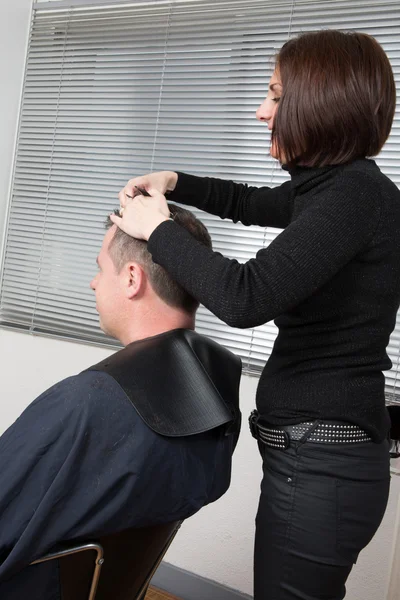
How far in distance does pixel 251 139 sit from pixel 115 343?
102 cm

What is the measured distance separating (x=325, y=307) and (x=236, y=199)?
→ 20.3 inches

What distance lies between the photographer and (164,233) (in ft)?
3.98

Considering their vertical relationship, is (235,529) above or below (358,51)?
below

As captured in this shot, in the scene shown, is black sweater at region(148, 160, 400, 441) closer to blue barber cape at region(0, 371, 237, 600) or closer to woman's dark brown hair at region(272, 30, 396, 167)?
woman's dark brown hair at region(272, 30, 396, 167)

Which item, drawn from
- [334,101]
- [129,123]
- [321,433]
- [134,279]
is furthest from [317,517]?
[129,123]

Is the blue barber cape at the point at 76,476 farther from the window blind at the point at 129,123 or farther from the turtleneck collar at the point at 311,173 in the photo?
the window blind at the point at 129,123

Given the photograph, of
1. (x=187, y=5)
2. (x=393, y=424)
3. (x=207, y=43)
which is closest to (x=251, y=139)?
(x=207, y=43)

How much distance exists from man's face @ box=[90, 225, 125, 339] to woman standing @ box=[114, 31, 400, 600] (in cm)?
17

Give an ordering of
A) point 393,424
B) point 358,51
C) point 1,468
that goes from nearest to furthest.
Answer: point 1,468, point 358,51, point 393,424

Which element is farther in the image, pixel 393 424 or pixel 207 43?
pixel 207 43

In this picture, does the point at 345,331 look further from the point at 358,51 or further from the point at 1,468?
the point at 1,468

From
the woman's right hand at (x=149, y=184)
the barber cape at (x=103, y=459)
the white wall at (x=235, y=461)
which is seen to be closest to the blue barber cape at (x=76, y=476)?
the barber cape at (x=103, y=459)

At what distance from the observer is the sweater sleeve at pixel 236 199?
1.59 m

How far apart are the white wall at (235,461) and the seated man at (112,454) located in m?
1.29
